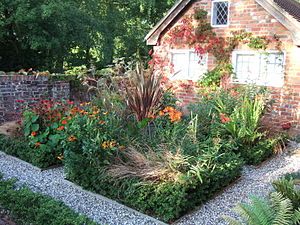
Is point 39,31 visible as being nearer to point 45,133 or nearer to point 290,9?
point 45,133

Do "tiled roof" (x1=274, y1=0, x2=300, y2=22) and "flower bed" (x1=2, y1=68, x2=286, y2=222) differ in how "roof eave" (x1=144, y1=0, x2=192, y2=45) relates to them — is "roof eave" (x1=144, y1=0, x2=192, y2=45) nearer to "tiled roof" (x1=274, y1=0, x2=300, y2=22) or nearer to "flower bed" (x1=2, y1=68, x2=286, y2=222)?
"tiled roof" (x1=274, y1=0, x2=300, y2=22)

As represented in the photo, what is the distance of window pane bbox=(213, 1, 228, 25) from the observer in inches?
351

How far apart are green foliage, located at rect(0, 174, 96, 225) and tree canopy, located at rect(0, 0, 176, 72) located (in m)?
9.08

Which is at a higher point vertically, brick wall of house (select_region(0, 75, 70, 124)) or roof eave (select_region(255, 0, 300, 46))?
roof eave (select_region(255, 0, 300, 46))

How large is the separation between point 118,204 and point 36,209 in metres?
1.02

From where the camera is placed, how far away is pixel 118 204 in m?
4.03

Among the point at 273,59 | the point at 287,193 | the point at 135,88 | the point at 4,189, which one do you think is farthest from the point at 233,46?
the point at 4,189

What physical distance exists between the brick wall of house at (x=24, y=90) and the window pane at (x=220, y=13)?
16.3ft

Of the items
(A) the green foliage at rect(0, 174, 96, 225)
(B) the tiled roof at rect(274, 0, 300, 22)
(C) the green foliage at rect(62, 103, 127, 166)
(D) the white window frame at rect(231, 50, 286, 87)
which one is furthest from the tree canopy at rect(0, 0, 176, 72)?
(A) the green foliage at rect(0, 174, 96, 225)

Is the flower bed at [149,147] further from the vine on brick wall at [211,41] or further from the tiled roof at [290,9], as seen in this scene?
the tiled roof at [290,9]

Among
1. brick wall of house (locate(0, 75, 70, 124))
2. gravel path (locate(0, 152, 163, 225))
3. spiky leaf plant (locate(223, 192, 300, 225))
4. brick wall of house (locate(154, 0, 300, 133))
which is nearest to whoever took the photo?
spiky leaf plant (locate(223, 192, 300, 225))

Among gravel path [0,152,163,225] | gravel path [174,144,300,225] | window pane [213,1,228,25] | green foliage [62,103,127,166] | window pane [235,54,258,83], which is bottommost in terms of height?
gravel path [0,152,163,225]

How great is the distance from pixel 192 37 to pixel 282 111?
11.6 ft

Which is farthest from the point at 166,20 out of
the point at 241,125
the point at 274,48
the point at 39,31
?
the point at 39,31
